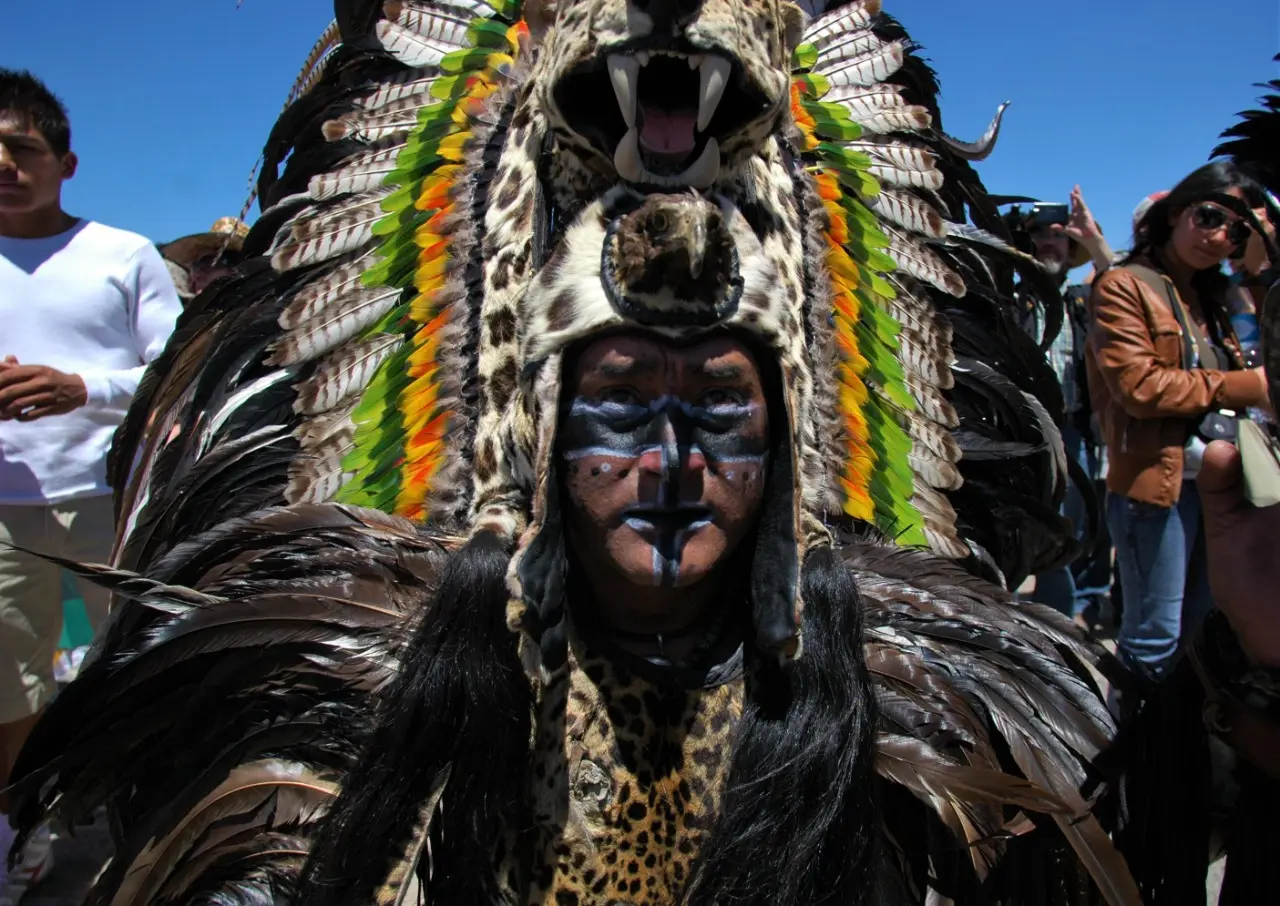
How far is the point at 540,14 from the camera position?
5.55ft

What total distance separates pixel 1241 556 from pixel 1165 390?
238cm

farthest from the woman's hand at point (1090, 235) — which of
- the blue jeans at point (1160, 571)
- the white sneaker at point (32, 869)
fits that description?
the white sneaker at point (32, 869)

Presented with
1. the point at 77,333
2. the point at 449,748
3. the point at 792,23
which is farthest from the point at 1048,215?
the point at 449,748

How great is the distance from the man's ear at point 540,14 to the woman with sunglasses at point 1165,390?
2.50 metres

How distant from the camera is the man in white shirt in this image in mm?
3207

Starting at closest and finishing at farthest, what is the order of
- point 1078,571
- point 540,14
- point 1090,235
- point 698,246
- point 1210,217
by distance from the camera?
point 698,246 → point 540,14 → point 1210,217 → point 1090,235 → point 1078,571

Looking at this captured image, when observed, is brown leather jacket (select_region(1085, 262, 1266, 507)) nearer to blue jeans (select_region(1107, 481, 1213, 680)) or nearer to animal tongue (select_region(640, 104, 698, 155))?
blue jeans (select_region(1107, 481, 1213, 680))

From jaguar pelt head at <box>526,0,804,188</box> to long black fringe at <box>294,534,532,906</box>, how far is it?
59 centimetres

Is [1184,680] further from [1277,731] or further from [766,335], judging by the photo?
[766,335]

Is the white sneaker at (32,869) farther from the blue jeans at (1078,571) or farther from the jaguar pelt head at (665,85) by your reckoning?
the blue jeans at (1078,571)

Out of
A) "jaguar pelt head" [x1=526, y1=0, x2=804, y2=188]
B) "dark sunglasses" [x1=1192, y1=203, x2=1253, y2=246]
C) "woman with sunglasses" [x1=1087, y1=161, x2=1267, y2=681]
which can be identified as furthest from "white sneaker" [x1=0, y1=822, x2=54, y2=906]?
"dark sunglasses" [x1=1192, y1=203, x2=1253, y2=246]

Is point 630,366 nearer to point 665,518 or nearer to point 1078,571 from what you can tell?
point 665,518

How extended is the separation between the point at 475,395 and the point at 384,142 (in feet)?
Result: 2.39

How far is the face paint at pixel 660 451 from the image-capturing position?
140cm
